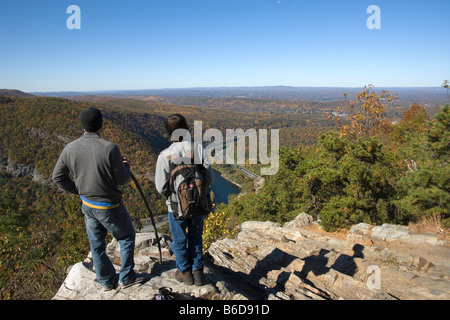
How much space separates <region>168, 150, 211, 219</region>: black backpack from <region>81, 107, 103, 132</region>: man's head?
0.83m

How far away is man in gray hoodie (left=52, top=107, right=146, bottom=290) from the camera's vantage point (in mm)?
2496

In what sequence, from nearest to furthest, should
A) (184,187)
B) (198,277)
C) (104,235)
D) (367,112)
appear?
1. (184,187)
2. (104,235)
3. (198,277)
4. (367,112)

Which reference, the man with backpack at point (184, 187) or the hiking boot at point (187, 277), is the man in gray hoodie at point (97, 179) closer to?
the man with backpack at point (184, 187)

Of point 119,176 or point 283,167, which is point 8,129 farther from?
point 119,176

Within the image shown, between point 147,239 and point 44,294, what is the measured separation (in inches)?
66.0

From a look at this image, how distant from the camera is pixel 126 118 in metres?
91.8

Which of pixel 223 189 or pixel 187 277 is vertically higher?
pixel 187 277

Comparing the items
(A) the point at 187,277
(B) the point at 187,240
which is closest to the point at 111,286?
(A) the point at 187,277

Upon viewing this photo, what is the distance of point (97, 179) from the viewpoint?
2520mm

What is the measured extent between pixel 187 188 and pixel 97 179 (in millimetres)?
898

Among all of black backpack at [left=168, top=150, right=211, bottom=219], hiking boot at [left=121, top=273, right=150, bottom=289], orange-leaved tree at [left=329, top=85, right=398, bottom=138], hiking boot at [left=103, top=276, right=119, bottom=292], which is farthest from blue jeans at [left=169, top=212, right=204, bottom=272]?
orange-leaved tree at [left=329, top=85, right=398, bottom=138]

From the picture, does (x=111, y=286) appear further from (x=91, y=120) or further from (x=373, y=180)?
(x=373, y=180)

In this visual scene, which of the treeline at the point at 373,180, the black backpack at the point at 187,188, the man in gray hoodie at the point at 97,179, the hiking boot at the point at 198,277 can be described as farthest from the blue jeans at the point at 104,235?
the treeline at the point at 373,180
